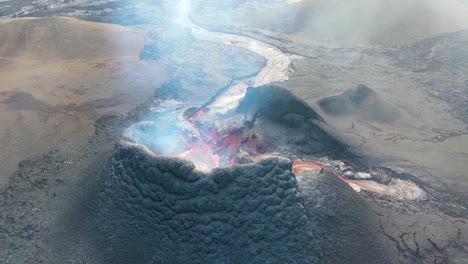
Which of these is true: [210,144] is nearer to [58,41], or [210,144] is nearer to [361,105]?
[361,105]

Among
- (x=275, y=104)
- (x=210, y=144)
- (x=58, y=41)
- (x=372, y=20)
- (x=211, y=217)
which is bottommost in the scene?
(x=210, y=144)

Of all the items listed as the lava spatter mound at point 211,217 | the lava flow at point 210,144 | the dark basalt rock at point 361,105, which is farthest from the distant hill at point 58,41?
the lava spatter mound at point 211,217

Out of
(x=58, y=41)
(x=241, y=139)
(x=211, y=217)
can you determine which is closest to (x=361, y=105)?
(x=241, y=139)

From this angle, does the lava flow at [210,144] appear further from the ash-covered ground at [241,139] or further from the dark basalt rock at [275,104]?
the dark basalt rock at [275,104]

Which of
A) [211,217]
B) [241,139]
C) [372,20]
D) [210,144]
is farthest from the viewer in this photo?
[372,20]

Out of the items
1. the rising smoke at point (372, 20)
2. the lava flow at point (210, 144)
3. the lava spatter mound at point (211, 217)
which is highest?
the rising smoke at point (372, 20)

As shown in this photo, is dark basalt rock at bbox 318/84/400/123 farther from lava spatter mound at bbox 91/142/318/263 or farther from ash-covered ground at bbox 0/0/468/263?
lava spatter mound at bbox 91/142/318/263
